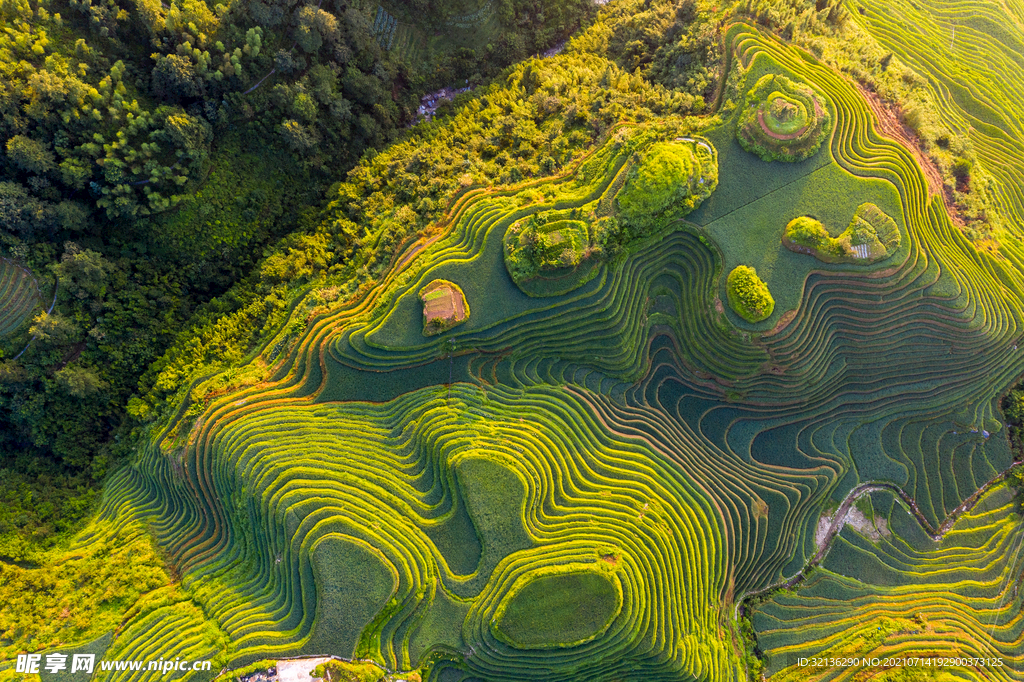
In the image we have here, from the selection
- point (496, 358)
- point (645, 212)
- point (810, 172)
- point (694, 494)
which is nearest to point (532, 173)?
point (645, 212)

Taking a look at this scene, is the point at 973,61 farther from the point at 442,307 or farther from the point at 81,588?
the point at 81,588

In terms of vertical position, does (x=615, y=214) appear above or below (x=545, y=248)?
above

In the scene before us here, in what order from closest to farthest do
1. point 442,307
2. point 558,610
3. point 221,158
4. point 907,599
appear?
point 558,610 < point 442,307 < point 907,599 < point 221,158

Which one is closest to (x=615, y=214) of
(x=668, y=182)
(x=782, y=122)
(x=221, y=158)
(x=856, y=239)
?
(x=668, y=182)

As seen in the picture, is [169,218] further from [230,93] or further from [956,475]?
[956,475]

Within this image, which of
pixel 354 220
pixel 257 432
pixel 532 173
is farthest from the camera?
pixel 354 220

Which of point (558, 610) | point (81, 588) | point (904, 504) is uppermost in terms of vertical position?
point (81, 588)

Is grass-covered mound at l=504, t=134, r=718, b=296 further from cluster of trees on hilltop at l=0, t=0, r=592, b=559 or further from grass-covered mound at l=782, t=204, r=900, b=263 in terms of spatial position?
cluster of trees on hilltop at l=0, t=0, r=592, b=559
